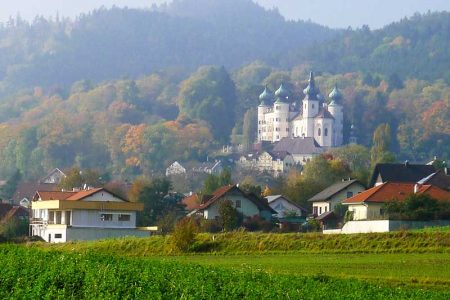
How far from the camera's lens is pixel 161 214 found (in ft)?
261

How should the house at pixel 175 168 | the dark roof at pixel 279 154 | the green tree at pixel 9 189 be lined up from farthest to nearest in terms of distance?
the dark roof at pixel 279 154 < the house at pixel 175 168 < the green tree at pixel 9 189

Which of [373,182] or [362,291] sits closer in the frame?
[362,291]

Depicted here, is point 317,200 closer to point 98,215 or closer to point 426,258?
point 98,215

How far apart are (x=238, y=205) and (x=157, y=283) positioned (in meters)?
51.3

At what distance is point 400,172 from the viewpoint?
279 feet

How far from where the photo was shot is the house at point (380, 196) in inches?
2557

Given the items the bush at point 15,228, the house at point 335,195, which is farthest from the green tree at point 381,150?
the bush at point 15,228

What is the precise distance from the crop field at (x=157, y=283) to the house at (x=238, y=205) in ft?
148

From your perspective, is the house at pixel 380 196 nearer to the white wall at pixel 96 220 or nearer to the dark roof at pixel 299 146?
the white wall at pixel 96 220

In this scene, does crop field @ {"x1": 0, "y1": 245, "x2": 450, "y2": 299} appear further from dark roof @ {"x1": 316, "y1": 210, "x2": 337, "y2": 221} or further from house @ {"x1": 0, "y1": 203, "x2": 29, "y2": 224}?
house @ {"x1": 0, "y1": 203, "x2": 29, "y2": 224}

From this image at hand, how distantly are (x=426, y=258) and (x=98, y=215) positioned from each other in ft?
102

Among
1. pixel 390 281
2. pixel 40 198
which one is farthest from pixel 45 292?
pixel 40 198

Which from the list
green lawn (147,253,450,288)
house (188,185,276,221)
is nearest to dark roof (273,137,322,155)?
house (188,185,276,221)

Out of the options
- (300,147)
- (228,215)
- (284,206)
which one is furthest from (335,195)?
(300,147)
